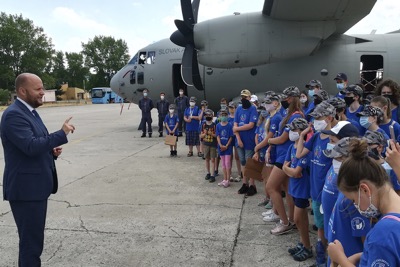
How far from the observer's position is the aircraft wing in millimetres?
8533

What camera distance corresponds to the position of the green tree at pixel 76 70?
102 m

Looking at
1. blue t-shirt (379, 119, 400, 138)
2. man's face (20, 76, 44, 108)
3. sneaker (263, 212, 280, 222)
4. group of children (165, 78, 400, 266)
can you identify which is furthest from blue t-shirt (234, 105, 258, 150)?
man's face (20, 76, 44, 108)

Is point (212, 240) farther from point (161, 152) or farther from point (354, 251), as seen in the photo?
point (161, 152)

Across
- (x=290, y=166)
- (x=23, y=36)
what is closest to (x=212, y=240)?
(x=290, y=166)

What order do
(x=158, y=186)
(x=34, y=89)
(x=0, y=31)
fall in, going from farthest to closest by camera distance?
(x=0, y=31) → (x=158, y=186) → (x=34, y=89)

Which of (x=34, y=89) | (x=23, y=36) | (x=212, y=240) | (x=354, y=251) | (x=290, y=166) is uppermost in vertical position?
(x=23, y=36)

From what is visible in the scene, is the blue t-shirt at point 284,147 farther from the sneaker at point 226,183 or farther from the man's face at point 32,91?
the man's face at point 32,91

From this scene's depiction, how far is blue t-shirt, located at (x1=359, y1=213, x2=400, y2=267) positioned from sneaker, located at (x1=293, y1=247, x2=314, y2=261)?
8.11ft

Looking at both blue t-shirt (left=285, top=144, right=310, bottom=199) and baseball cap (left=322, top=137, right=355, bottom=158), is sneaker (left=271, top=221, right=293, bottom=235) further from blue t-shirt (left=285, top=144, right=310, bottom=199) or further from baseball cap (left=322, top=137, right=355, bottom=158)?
baseball cap (left=322, top=137, right=355, bottom=158)

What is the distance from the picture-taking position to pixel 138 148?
459 inches

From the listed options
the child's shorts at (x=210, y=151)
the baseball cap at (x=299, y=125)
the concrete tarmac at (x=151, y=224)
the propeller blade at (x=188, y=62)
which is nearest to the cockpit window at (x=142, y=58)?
the propeller blade at (x=188, y=62)

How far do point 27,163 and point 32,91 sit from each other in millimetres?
704

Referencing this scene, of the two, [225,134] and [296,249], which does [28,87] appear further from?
[225,134]

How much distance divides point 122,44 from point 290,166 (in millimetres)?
105897
